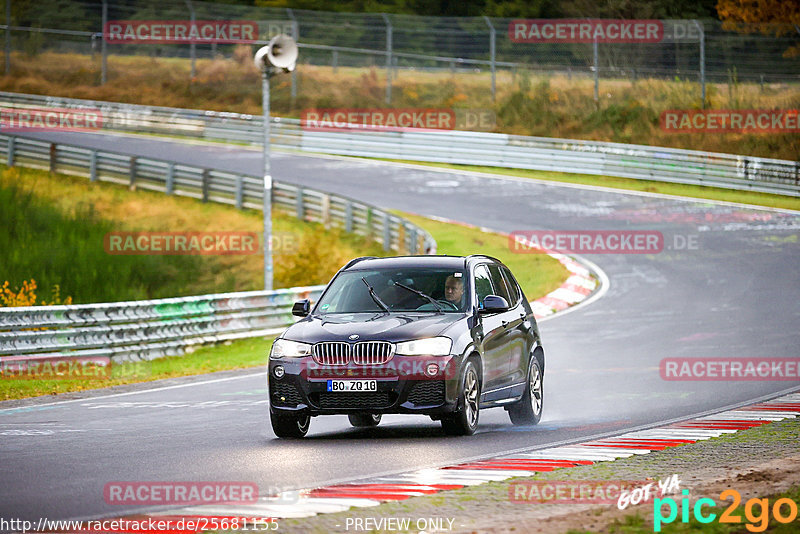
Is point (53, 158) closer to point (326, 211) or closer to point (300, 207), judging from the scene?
point (300, 207)

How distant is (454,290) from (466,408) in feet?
4.41

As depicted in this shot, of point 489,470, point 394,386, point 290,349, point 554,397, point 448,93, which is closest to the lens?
point 489,470

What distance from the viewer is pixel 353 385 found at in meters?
11.7

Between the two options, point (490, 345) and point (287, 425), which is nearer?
point (287, 425)

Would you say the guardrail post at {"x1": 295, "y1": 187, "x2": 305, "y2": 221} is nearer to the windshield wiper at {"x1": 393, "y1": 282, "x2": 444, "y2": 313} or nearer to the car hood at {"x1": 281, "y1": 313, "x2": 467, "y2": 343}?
the windshield wiper at {"x1": 393, "y1": 282, "x2": 444, "y2": 313}

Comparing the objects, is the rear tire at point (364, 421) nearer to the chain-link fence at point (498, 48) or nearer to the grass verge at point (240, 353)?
the grass verge at point (240, 353)

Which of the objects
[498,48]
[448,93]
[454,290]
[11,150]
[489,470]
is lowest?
[489,470]

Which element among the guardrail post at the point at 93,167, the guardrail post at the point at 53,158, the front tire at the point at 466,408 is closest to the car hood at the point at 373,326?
the front tire at the point at 466,408

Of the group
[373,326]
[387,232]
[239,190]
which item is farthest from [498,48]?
A: [373,326]

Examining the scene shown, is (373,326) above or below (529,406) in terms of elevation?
above

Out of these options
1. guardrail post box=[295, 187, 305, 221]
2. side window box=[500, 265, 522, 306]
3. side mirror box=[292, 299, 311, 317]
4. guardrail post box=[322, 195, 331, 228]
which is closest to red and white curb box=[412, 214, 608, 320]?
guardrail post box=[322, 195, 331, 228]

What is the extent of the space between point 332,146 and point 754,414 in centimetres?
3590

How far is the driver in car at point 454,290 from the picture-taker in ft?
41.9

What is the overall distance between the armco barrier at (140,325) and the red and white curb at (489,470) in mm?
9855
